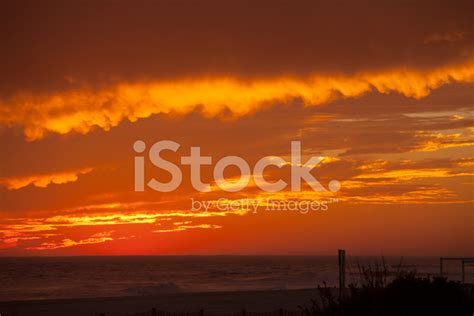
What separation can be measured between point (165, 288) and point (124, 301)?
22.7 meters

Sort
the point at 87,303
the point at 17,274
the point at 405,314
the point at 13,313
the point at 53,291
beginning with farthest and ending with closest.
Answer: the point at 17,274
the point at 53,291
the point at 87,303
the point at 13,313
the point at 405,314

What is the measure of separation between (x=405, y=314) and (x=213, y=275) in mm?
71209

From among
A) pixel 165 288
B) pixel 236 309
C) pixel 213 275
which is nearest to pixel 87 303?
pixel 236 309

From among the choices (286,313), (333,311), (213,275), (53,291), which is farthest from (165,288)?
(333,311)

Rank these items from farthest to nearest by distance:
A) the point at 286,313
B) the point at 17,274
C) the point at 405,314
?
the point at 17,274, the point at 286,313, the point at 405,314

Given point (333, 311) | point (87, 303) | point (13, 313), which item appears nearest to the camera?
point (333, 311)

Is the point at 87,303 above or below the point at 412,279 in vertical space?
below

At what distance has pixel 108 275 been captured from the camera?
267 feet

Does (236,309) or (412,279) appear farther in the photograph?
(236,309)

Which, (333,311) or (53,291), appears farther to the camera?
(53,291)

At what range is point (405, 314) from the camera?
11.0 m

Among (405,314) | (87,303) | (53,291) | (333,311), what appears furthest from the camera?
(53,291)

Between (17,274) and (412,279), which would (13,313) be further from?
(17,274)

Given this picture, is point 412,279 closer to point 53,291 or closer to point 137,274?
point 53,291
